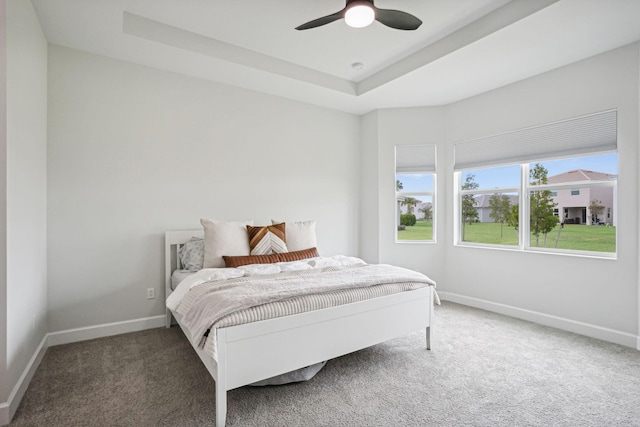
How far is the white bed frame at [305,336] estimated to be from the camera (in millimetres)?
1768

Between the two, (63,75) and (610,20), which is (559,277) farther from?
(63,75)

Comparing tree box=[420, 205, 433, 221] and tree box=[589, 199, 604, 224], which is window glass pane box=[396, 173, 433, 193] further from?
tree box=[589, 199, 604, 224]

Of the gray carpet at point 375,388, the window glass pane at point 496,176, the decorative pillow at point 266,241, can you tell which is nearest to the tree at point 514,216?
the window glass pane at point 496,176

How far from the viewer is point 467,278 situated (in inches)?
163

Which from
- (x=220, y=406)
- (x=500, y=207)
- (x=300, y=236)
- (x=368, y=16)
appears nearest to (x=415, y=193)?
(x=500, y=207)

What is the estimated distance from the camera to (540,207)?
362cm

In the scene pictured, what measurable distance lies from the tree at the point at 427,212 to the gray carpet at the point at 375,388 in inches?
75.2

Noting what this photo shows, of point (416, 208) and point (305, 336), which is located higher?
point (416, 208)

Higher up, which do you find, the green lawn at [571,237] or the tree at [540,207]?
the tree at [540,207]

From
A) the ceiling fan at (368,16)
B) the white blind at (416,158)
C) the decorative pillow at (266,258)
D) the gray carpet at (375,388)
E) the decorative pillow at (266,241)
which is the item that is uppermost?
the ceiling fan at (368,16)

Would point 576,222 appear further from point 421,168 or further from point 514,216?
point 421,168

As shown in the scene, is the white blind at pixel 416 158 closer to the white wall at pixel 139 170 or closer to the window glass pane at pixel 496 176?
the window glass pane at pixel 496 176

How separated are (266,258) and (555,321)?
9.76ft

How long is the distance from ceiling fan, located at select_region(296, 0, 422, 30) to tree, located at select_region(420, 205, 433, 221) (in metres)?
2.63
